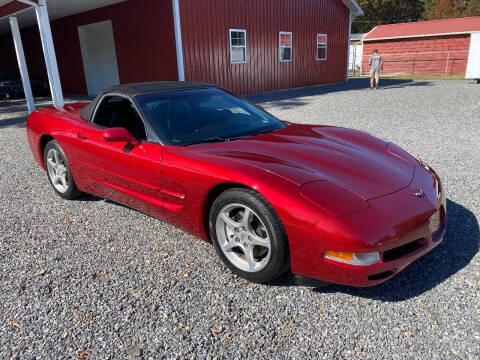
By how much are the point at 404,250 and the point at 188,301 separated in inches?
56.0


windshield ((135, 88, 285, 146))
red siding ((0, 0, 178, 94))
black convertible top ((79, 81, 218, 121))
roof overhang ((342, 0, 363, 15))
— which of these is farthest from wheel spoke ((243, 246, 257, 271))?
roof overhang ((342, 0, 363, 15))

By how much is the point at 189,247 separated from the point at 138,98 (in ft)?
4.61

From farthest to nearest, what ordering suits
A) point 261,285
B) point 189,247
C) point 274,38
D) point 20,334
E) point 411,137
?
point 274,38, point 411,137, point 189,247, point 261,285, point 20,334

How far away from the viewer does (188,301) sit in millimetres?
2461

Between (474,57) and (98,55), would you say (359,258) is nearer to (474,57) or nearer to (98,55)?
(98,55)

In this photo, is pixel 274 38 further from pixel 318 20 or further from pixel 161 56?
pixel 161 56

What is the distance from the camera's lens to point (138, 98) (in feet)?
10.9

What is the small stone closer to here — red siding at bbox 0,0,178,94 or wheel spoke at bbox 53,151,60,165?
wheel spoke at bbox 53,151,60,165

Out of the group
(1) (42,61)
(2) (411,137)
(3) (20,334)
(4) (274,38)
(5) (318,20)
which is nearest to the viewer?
(3) (20,334)

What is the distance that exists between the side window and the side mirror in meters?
0.11

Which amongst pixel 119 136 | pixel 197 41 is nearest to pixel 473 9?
pixel 197 41

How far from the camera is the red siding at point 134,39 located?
13148 millimetres

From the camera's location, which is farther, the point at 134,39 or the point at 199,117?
the point at 134,39

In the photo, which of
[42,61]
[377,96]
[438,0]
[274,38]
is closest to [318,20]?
[274,38]
